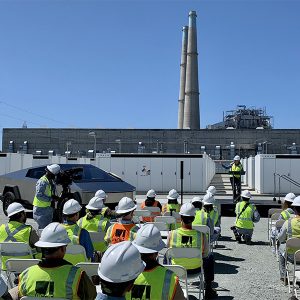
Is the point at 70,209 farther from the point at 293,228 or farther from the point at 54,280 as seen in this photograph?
the point at 293,228

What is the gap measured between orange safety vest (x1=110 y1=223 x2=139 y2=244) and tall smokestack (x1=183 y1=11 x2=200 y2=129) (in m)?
56.0

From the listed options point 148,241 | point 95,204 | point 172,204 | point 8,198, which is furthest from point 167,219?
point 8,198

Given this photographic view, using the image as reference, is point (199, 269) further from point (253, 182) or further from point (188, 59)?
point (188, 59)

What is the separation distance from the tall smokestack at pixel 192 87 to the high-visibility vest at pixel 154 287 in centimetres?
5871

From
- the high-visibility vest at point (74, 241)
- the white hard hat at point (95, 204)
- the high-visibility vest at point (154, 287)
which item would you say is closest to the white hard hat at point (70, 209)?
the high-visibility vest at point (74, 241)

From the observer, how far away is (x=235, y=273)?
890 cm

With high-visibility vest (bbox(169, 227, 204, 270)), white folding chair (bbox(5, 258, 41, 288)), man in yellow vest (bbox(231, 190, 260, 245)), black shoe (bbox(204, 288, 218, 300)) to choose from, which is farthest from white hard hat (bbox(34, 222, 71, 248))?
man in yellow vest (bbox(231, 190, 260, 245))

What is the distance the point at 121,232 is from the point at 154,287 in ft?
9.16

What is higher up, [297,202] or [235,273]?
[297,202]

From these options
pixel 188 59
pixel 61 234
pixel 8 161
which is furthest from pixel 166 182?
pixel 188 59

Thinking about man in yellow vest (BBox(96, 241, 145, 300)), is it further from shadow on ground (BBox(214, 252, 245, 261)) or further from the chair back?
shadow on ground (BBox(214, 252, 245, 261))

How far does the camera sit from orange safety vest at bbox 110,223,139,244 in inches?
260

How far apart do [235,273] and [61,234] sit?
5498 mm

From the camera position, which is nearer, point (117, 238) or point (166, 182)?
point (117, 238)
